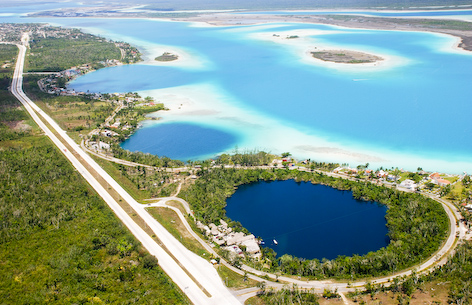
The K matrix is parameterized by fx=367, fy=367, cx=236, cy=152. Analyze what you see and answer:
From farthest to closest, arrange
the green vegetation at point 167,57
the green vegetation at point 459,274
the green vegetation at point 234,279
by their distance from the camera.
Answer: the green vegetation at point 167,57 < the green vegetation at point 234,279 < the green vegetation at point 459,274

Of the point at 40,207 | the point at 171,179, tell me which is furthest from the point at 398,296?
the point at 40,207

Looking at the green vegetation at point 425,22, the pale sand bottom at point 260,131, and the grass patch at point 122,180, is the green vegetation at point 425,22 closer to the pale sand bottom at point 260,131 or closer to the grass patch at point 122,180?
the pale sand bottom at point 260,131

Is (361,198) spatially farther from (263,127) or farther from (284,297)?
(263,127)

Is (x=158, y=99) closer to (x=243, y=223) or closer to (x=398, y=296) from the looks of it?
(x=243, y=223)

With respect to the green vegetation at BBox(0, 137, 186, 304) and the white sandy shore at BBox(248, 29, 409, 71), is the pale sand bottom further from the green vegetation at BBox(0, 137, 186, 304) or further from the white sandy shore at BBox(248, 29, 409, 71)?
the white sandy shore at BBox(248, 29, 409, 71)

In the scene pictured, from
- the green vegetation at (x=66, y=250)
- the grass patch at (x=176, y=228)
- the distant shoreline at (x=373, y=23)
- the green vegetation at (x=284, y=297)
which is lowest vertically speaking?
the grass patch at (x=176, y=228)

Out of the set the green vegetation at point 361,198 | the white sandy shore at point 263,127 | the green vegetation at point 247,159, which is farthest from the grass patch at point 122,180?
the white sandy shore at point 263,127
